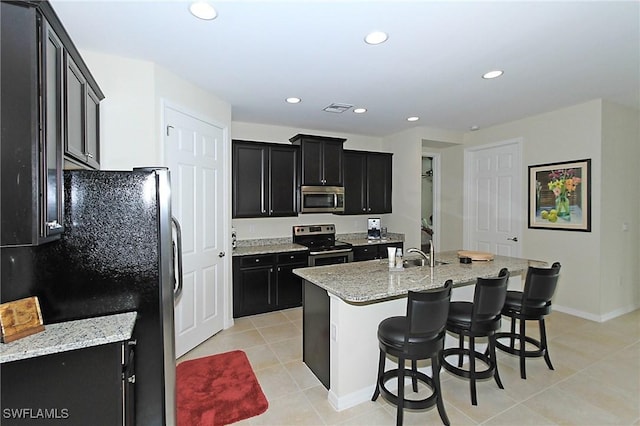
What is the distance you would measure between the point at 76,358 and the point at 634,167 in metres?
6.20

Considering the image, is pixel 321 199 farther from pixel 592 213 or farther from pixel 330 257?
pixel 592 213

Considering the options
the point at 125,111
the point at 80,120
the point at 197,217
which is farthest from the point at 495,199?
the point at 80,120

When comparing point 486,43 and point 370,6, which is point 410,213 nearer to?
point 486,43

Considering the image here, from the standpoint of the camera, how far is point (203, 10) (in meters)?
1.93

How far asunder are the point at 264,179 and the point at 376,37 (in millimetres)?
2678

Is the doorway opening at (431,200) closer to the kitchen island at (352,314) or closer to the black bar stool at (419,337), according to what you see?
the kitchen island at (352,314)

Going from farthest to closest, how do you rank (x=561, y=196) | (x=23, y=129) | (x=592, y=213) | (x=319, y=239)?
(x=319, y=239) < (x=561, y=196) < (x=592, y=213) < (x=23, y=129)

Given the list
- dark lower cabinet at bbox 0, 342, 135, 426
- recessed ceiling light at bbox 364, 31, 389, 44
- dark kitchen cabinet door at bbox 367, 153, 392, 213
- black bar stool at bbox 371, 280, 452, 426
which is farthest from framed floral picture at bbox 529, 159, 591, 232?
dark lower cabinet at bbox 0, 342, 135, 426

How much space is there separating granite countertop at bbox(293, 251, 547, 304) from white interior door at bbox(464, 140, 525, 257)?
1844 millimetres

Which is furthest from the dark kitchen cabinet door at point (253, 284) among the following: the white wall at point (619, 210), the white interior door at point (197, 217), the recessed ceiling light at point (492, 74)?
the white wall at point (619, 210)

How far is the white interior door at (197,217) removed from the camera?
3.01 meters

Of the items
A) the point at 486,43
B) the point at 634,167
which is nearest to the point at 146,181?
the point at 486,43

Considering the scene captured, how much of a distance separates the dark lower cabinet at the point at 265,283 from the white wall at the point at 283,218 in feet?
2.16

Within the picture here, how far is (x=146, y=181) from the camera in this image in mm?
1787
